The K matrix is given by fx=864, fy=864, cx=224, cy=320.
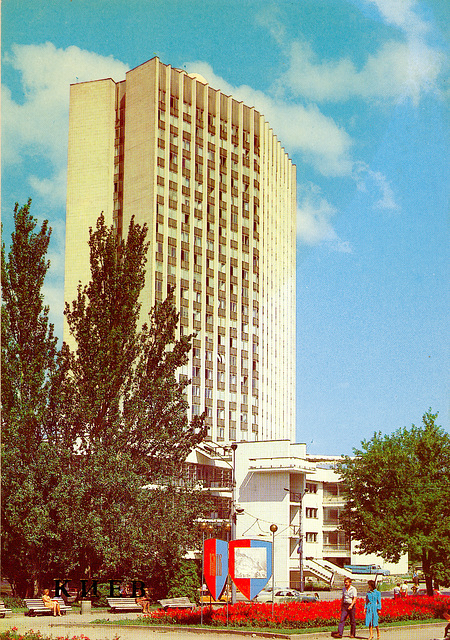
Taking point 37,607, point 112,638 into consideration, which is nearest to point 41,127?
point 37,607

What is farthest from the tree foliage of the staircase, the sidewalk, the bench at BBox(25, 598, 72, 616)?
the staircase

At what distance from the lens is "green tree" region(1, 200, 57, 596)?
40094mm

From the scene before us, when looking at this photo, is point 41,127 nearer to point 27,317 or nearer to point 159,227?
point 159,227

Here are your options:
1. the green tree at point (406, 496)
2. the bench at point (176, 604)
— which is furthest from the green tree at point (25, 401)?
the green tree at point (406, 496)

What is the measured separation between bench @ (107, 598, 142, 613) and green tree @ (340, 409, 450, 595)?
16.1 m

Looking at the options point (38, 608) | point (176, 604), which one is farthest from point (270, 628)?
point (38, 608)

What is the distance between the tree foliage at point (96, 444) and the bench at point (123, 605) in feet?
12.5

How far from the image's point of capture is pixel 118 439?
42906 millimetres

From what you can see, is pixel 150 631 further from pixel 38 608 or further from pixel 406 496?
pixel 406 496

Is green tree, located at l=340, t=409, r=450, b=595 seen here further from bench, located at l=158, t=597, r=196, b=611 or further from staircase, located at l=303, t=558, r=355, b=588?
staircase, located at l=303, t=558, r=355, b=588

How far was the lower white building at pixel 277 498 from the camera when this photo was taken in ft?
261

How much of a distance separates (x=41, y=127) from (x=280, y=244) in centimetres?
5750

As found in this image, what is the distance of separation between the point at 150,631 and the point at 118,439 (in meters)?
15.7

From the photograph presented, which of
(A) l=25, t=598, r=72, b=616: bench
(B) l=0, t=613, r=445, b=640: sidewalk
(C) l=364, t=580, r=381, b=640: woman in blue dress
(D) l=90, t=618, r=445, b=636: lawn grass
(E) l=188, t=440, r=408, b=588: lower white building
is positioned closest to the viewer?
(C) l=364, t=580, r=381, b=640: woman in blue dress
